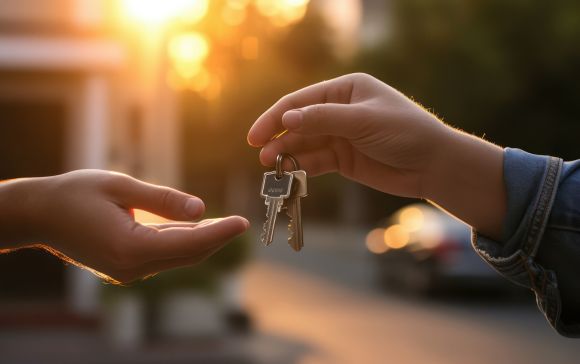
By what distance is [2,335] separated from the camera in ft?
32.9

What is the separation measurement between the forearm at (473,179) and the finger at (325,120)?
0.22m

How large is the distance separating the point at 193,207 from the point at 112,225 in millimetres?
190

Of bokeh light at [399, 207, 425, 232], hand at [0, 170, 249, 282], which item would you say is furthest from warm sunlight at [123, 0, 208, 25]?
hand at [0, 170, 249, 282]

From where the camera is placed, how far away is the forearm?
191cm

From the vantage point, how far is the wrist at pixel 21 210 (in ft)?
6.03

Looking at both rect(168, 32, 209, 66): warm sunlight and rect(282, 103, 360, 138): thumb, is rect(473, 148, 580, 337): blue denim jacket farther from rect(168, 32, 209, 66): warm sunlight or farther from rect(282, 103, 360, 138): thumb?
rect(168, 32, 209, 66): warm sunlight

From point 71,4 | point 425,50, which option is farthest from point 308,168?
point 425,50

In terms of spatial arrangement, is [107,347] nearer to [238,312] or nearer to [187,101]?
[238,312]

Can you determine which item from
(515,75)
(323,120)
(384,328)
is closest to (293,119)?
(323,120)

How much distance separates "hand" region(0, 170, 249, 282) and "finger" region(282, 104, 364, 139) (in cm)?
25

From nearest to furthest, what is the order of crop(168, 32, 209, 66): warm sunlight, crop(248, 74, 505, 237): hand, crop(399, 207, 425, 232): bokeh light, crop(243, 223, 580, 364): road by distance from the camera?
crop(248, 74, 505, 237): hand, crop(243, 223, 580, 364): road, crop(399, 207, 425, 232): bokeh light, crop(168, 32, 209, 66): warm sunlight

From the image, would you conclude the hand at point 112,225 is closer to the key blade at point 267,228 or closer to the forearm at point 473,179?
the key blade at point 267,228

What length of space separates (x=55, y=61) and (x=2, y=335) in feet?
10.8

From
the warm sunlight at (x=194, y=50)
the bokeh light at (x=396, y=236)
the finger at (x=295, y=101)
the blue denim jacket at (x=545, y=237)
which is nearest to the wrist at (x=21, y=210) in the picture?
the finger at (x=295, y=101)
